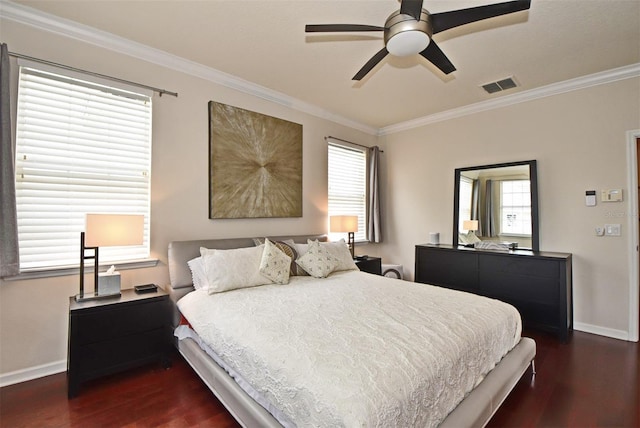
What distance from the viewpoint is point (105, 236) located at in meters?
2.27

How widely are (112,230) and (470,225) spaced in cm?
418

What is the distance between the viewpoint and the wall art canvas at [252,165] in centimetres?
325

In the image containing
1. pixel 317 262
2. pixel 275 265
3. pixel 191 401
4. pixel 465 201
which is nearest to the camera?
pixel 191 401

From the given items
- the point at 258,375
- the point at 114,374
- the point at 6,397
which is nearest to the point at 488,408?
the point at 258,375

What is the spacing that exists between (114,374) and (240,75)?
3061 millimetres

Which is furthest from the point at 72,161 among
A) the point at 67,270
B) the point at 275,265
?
the point at 275,265

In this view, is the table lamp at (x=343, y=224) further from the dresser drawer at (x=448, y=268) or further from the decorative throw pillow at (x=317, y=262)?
the dresser drawer at (x=448, y=268)

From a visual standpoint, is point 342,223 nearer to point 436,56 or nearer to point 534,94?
point 436,56

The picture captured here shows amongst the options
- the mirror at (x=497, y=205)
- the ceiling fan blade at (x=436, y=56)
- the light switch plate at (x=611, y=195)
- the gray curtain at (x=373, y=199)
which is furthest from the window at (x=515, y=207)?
the ceiling fan blade at (x=436, y=56)

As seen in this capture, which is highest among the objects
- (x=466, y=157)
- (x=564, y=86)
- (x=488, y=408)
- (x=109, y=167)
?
(x=564, y=86)

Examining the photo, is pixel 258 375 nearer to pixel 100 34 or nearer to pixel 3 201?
pixel 3 201

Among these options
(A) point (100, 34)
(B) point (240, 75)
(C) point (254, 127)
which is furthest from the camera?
(C) point (254, 127)

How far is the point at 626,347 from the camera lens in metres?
2.91

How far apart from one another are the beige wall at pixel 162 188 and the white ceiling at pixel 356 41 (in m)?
0.25
